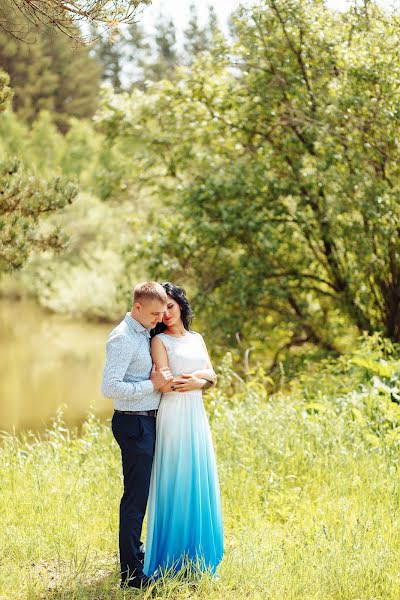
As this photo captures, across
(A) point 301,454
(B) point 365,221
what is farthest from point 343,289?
(A) point 301,454

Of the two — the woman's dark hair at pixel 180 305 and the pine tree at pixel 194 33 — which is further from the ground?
the pine tree at pixel 194 33

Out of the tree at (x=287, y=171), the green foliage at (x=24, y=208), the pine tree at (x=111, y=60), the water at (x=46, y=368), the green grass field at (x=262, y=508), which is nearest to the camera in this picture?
the green grass field at (x=262, y=508)

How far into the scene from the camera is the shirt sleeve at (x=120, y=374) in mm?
3699

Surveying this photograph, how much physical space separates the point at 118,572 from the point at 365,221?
5944 millimetres

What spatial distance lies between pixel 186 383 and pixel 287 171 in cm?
666

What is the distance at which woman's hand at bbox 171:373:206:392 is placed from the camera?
3.86m

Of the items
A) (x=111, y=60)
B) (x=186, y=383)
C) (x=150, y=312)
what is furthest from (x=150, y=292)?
(x=111, y=60)

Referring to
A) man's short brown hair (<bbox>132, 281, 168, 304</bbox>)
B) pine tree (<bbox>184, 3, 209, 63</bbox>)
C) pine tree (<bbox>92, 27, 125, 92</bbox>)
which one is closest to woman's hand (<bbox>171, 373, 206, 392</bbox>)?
man's short brown hair (<bbox>132, 281, 168, 304</bbox>)

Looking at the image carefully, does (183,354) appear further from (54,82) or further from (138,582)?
(54,82)

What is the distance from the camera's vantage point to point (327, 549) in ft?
13.7

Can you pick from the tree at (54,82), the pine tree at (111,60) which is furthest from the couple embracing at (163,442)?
the pine tree at (111,60)

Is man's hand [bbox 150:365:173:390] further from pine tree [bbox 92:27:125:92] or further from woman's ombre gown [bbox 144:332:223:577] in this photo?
pine tree [bbox 92:27:125:92]

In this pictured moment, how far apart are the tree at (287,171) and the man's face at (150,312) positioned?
16.9 feet

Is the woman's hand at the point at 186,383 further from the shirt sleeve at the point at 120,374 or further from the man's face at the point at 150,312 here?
the man's face at the point at 150,312
